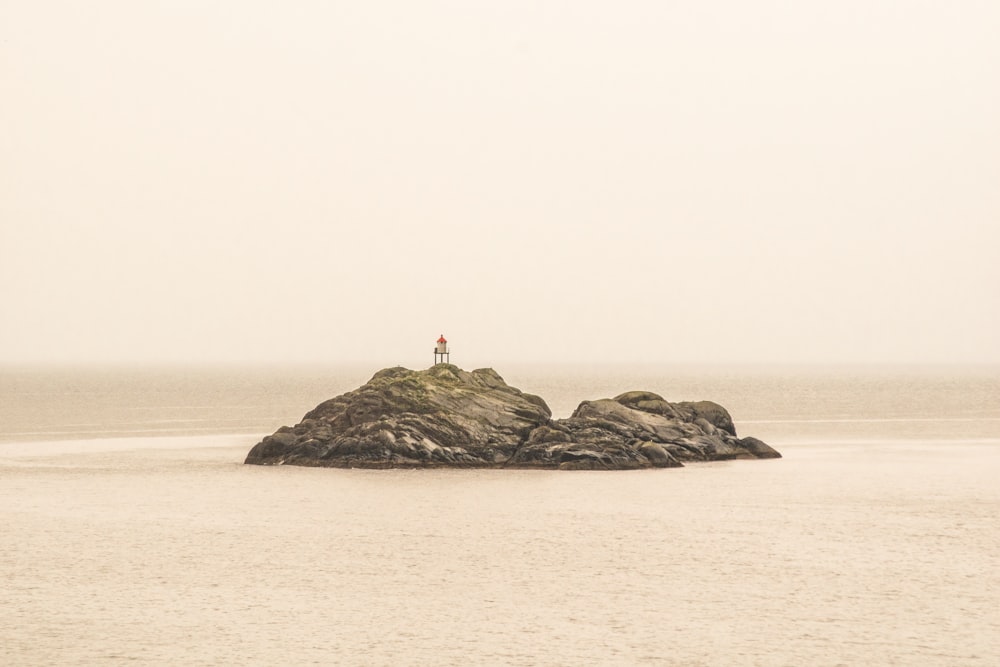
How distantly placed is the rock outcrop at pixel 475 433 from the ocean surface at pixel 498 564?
5.89ft

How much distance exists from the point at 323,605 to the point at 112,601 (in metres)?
4.09

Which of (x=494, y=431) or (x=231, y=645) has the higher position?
(x=494, y=431)

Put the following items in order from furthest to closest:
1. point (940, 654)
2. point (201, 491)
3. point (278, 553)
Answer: point (201, 491) → point (278, 553) → point (940, 654)

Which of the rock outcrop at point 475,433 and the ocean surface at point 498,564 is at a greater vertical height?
the rock outcrop at point 475,433

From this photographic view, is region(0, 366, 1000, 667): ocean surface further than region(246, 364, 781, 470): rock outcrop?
No

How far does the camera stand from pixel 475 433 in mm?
50562

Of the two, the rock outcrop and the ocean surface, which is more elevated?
the rock outcrop

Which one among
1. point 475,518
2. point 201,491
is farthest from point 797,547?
point 201,491

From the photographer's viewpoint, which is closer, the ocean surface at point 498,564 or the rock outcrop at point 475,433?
the ocean surface at point 498,564

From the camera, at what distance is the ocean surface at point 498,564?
1983cm

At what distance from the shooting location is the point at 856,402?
12256 cm

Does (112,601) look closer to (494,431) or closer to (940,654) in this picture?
(940,654)

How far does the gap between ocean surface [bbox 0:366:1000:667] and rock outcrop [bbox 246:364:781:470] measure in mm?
1795

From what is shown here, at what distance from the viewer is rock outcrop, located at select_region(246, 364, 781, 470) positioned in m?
49.3
